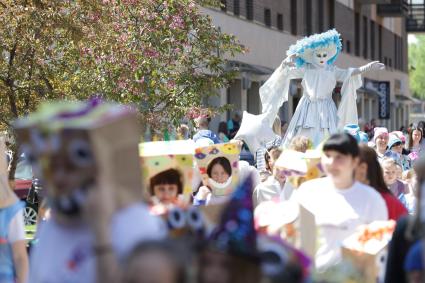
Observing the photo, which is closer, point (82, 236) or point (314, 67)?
point (82, 236)

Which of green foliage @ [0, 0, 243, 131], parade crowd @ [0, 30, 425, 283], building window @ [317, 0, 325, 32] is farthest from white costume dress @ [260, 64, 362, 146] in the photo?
building window @ [317, 0, 325, 32]

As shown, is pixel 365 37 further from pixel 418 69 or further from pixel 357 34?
pixel 418 69

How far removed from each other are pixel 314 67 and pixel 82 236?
10.7 m

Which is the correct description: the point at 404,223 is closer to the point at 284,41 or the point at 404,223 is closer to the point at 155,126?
the point at 155,126

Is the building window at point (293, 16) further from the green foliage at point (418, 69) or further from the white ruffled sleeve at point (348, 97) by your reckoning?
the green foliage at point (418, 69)

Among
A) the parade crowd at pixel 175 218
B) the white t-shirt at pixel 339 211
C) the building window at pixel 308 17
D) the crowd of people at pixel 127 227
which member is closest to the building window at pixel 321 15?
the building window at pixel 308 17

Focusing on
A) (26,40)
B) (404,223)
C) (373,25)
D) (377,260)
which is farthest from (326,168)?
(373,25)

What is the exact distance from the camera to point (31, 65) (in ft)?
45.8

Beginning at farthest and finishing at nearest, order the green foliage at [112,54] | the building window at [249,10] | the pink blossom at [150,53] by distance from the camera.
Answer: the building window at [249,10] < the pink blossom at [150,53] < the green foliage at [112,54]

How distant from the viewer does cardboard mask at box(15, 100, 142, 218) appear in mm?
3695

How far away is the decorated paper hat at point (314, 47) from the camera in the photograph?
14123mm

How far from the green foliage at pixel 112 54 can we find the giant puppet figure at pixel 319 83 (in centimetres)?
151

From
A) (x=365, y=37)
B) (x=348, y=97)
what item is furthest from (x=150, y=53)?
(x=365, y=37)

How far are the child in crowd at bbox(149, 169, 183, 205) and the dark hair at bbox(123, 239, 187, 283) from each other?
2.15m
